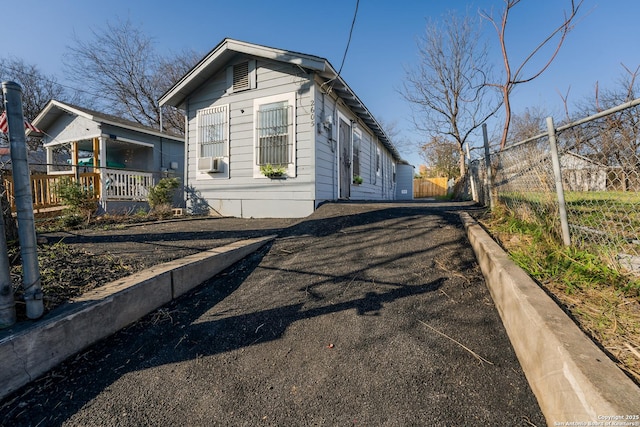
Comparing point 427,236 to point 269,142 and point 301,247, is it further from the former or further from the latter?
point 269,142

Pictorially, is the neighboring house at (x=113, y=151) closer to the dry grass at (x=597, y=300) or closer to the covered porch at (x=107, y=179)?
the covered porch at (x=107, y=179)

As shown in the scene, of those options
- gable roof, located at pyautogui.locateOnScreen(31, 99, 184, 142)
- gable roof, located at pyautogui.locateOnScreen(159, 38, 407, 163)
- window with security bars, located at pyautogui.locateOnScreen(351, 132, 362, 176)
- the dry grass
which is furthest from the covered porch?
the dry grass

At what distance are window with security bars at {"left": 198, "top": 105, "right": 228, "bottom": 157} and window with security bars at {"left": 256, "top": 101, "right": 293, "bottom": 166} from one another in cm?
106

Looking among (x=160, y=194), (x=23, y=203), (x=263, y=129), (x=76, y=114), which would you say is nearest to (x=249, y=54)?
(x=263, y=129)

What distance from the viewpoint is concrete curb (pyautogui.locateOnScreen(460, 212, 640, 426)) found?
88 cm

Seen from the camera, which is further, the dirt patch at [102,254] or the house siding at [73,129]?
the house siding at [73,129]

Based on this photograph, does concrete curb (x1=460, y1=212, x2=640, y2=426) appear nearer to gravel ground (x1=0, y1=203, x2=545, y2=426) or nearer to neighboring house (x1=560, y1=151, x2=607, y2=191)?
gravel ground (x1=0, y1=203, x2=545, y2=426)

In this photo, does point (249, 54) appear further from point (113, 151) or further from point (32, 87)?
point (32, 87)

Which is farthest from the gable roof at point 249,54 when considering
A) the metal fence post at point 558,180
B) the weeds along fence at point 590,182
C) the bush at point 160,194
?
the metal fence post at point 558,180

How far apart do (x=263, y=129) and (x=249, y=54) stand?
5.59 feet

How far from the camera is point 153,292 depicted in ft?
7.39

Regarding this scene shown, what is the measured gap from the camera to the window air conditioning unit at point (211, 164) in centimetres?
675

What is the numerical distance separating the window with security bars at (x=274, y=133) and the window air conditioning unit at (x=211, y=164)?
1151 millimetres

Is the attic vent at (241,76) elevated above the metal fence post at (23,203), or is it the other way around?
the attic vent at (241,76)
